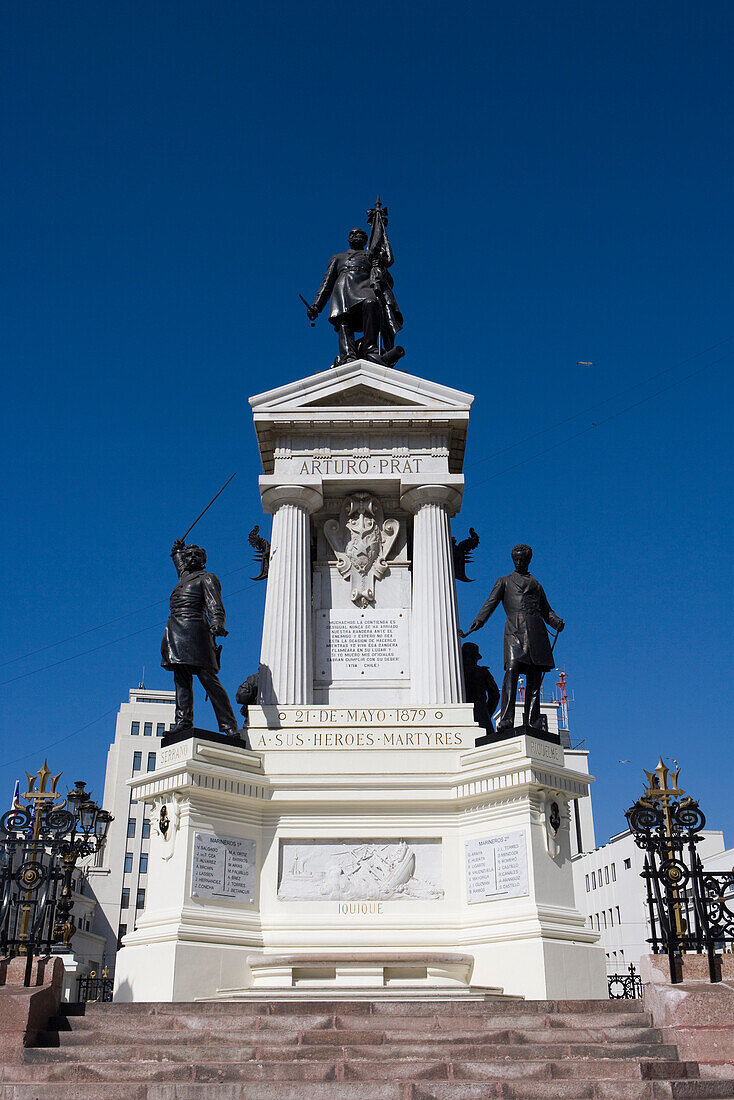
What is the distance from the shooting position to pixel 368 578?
2014cm

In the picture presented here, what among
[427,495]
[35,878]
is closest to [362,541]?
[427,495]

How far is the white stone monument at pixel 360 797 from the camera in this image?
49.9ft

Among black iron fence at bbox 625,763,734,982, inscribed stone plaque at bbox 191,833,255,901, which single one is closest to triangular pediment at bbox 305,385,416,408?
inscribed stone plaque at bbox 191,833,255,901

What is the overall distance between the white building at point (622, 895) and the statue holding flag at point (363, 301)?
50606mm

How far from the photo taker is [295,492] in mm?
20047

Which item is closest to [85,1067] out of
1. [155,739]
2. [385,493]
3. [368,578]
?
[368,578]

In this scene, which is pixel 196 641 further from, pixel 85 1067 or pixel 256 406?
pixel 85 1067

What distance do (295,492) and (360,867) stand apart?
23.2 feet

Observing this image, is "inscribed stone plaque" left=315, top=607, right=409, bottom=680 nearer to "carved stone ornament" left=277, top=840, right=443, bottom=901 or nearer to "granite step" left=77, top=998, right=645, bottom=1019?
"carved stone ornament" left=277, top=840, right=443, bottom=901

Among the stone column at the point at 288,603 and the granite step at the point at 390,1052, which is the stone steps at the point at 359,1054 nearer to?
the granite step at the point at 390,1052

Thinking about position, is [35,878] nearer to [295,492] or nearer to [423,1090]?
[423,1090]

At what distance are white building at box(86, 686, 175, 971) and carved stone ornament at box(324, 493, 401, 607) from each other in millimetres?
65649

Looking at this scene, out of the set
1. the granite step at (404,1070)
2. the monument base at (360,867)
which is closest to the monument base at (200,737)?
the monument base at (360,867)

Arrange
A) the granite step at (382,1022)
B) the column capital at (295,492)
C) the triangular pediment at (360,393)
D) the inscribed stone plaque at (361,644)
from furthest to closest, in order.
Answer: the triangular pediment at (360,393), the column capital at (295,492), the inscribed stone plaque at (361,644), the granite step at (382,1022)
